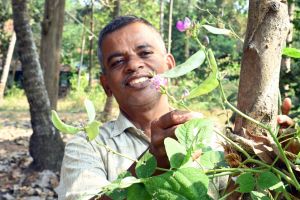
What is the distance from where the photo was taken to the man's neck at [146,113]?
164 cm

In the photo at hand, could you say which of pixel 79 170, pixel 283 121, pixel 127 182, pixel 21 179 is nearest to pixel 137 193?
pixel 127 182

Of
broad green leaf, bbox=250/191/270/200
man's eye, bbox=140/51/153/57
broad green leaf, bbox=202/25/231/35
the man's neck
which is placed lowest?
the man's neck

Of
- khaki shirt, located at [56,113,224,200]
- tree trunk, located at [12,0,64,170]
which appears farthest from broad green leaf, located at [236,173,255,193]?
tree trunk, located at [12,0,64,170]

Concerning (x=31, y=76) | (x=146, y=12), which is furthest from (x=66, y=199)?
(x=146, y=12)

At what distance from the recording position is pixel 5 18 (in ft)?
53.4

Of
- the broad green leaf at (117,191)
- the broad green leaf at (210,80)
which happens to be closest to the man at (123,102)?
the broad green leaf at (117,191)

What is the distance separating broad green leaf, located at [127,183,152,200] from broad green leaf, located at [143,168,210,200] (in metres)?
0.03

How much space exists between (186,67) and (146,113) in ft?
3.15

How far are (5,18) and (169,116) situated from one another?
1620cm

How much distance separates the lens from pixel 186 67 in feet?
2.32

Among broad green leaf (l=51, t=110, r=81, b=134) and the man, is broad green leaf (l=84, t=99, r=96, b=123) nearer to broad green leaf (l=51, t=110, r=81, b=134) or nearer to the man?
broad green leaf (l=51, t=110, r=81, b=134)

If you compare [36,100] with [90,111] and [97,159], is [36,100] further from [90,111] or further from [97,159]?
[90,111]

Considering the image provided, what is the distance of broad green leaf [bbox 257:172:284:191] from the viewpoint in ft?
2.57

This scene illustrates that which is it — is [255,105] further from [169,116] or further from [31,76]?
[31,76]
